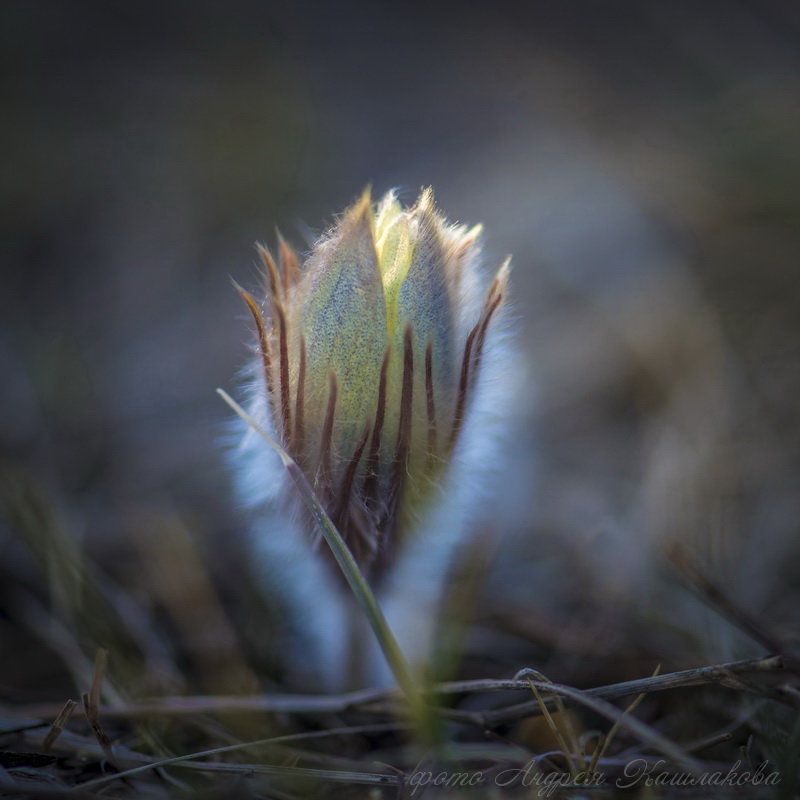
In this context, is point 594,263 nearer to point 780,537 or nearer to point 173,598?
point 780,537

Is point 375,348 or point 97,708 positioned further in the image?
point 97,708

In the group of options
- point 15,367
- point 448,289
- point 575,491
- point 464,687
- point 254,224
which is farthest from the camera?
point 254,224

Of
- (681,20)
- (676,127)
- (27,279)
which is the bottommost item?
(27,279)

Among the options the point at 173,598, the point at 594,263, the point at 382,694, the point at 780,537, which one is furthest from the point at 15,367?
the point at 780,537

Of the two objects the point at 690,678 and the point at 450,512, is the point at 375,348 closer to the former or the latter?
the point at 450,512

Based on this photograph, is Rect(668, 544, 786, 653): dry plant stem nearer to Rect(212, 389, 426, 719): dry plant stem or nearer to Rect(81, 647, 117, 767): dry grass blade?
Rect(212, 389, 426, 719): dry plant stem

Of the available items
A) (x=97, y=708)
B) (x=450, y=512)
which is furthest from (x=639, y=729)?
(x=97, y=708)

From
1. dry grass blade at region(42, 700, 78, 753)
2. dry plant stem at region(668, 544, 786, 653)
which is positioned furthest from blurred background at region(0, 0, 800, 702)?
dry grass blade at region(42, 700, 78, 753)
